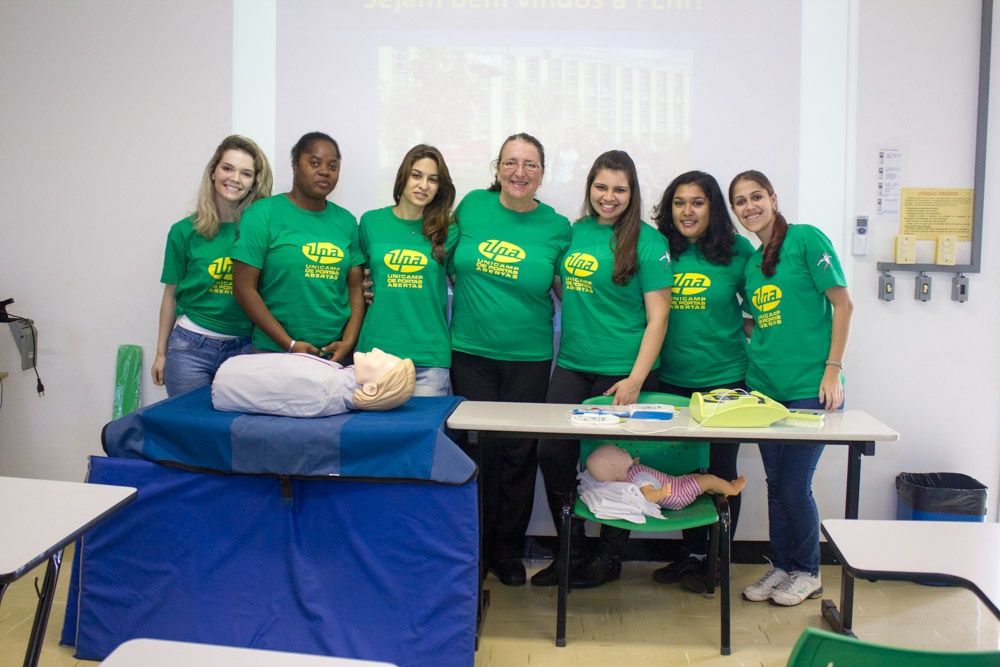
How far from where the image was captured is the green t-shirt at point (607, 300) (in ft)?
9.05

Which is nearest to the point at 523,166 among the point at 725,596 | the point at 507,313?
the point at 507,313

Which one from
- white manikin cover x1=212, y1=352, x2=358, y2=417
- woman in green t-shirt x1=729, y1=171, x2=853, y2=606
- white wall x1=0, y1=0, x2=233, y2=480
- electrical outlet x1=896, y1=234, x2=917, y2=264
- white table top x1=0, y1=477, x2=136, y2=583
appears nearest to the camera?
white table top x1=0, y1=477, x2=136, y2=583

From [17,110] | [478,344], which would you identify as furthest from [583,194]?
[17,110]

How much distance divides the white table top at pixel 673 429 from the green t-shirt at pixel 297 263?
71cm

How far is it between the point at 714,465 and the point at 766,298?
671mm

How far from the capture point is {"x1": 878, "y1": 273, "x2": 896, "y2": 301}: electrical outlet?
3152mm

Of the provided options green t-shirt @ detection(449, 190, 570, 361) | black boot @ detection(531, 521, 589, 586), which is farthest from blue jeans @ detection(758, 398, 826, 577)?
green t-shirt @ detection(449, 190, 570, 361)

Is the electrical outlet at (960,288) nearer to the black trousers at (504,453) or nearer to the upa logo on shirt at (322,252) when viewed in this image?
the black trousers at (504,453)

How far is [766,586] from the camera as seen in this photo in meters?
2.85

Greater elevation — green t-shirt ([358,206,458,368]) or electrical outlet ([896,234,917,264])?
electrical outlet ([896,234,917,264])

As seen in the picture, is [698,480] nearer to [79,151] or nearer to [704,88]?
[704,88]

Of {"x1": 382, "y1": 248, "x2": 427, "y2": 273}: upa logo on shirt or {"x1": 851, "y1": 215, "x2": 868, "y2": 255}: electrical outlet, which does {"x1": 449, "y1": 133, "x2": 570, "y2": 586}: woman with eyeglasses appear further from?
{"x1": 851, "y1": 215, "x2": 868, "y2": 255}: electrical outlet

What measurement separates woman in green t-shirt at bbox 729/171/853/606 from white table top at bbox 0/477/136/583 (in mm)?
2052

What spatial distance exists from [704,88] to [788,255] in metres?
0.90
